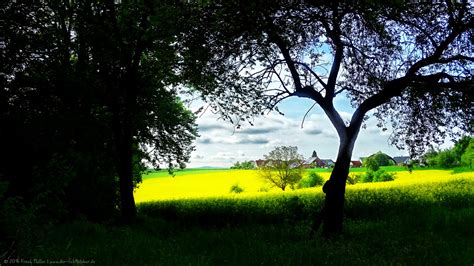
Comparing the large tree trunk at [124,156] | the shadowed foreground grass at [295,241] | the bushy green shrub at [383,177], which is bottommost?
the shadowed foreground grass at [295,241]

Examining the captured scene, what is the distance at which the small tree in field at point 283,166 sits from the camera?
6488 centimetres

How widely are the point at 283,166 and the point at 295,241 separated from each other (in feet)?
170

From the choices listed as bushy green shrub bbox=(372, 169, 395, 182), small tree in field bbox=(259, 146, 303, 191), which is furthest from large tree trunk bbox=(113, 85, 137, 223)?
bushy green shrub bbox=(372, 169, 395, 182)

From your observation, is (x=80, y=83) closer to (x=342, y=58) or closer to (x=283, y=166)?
(x=342, y=58)

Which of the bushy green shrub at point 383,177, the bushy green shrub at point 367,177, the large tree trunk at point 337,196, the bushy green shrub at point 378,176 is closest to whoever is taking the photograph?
the large tree trunk at point 337,196

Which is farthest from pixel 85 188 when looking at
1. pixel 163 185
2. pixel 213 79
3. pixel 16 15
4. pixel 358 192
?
pixel 163 185

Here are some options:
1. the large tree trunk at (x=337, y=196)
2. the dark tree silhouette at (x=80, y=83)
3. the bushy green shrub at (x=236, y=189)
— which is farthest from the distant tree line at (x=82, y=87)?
the bushy green shrub at (x=236, y=189)

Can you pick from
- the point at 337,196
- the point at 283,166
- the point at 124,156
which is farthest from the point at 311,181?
the point at 337,196

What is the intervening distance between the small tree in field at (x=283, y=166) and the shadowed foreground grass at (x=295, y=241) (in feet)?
128

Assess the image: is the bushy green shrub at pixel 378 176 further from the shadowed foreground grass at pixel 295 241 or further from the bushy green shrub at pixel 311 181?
the shadowed foreground grass at pixel 295 241

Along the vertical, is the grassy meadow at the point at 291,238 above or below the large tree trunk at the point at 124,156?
below

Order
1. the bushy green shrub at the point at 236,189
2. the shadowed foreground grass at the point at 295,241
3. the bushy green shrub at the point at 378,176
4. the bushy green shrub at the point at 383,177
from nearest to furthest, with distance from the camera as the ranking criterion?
the shadowed foreground grass at the point at 295,241 → the bushy green shrub at the point at 236,189 → the bushy green shrub at the point at 383,177 → the bushy green shrub at the point at 378,176

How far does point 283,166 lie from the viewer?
213 ft

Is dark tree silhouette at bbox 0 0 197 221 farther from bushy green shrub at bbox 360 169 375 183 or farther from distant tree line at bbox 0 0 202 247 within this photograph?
bushy green shrub at bbox 360 169 375 183
